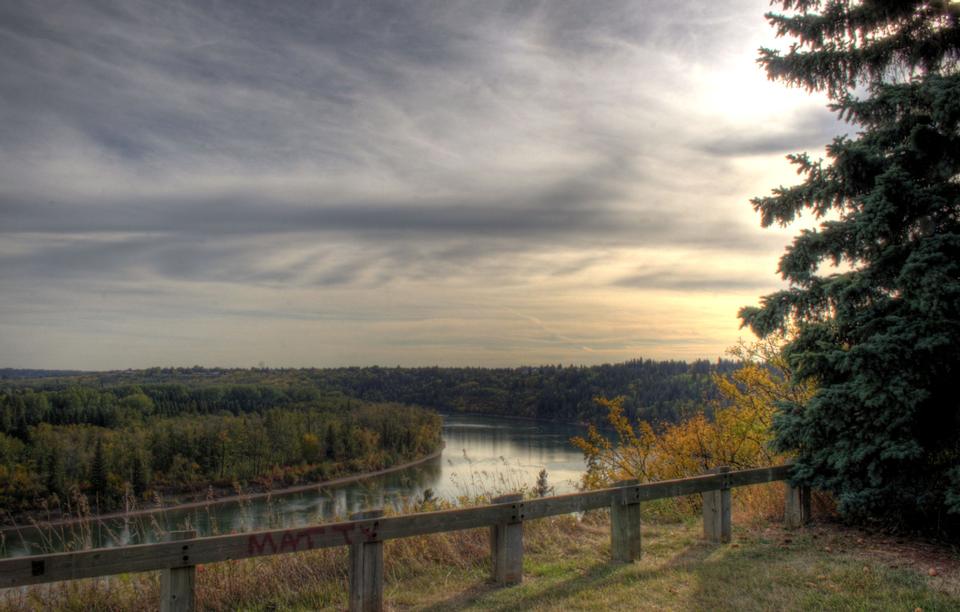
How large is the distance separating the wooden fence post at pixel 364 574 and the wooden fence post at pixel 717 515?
4154 millimetres

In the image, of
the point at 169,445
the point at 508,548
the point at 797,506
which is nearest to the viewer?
the point at 508,548

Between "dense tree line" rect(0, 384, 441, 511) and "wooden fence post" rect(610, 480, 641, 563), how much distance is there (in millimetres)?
40380

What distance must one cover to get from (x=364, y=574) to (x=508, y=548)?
144cm

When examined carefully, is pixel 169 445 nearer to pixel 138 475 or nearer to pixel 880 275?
pixel 138 475

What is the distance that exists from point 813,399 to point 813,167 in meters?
2.82

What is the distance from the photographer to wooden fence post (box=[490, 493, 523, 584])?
5.99 m

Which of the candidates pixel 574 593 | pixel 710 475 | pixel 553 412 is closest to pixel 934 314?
pixel 710 475

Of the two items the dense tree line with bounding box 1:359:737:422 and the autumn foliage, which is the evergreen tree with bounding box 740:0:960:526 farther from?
the dense tree line with bounding box 1:359:737:422

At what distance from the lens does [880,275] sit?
7.32m

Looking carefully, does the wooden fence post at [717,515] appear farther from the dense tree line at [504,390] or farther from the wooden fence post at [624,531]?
the dense tree line at [504,390]

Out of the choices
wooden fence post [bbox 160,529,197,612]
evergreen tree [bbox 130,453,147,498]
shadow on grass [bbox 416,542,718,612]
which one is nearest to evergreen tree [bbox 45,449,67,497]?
evergreen tree [bbox 130,453,147,498]

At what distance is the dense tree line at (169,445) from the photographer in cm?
5809

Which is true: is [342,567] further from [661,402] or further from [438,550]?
[661,402]

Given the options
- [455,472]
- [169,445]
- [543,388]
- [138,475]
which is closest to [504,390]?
[543,388]
